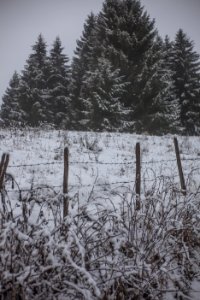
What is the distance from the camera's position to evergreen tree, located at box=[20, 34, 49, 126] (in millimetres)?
24042

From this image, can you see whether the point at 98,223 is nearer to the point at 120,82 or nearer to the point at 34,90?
the point at 120,82

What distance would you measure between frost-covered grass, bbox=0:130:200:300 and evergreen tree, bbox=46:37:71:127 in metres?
13.6

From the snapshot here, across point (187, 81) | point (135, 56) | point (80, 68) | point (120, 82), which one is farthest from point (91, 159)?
point (187, 81)

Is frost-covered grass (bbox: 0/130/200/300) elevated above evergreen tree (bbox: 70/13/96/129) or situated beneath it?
situated beneath

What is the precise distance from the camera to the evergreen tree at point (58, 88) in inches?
1037

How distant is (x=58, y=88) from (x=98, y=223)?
2562 cm

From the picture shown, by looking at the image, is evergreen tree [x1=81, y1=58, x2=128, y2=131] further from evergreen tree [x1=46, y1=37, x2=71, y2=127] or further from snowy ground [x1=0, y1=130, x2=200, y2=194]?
evergreen tree [x1=46, y1=37, x2=71, y2=127]

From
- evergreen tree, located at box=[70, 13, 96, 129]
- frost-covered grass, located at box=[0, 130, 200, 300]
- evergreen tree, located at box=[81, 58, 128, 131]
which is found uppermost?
evergreen tree, located at box=[70, 13, 96, 129]

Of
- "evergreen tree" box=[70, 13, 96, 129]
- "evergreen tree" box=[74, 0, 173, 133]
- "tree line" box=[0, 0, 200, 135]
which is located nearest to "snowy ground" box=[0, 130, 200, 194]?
"tree line" box=[0, 0, 200, 135]

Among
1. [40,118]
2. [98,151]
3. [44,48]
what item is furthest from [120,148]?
[44,48]

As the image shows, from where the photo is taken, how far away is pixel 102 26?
22469 millimetres

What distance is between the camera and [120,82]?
20281mm

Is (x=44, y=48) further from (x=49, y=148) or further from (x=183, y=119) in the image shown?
(x=49, y=148)

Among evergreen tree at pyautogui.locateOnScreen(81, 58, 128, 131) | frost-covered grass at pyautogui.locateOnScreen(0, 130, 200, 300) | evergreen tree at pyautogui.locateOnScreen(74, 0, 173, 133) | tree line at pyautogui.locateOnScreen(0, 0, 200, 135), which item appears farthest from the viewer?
evergreen tree at pyautogui.locateOnScreen(74, 0, 173, 133)
